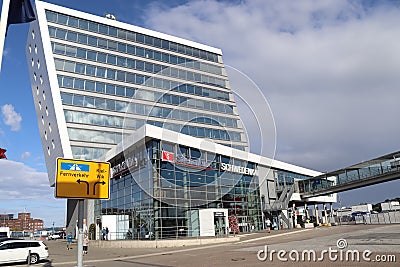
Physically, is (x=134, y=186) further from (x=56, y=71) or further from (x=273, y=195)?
(x=56, y=71)

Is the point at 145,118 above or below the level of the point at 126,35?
below

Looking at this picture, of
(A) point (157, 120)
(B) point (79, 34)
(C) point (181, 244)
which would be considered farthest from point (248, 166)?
(B) point (79, 34)

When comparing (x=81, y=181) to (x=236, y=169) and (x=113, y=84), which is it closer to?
(x=236, y=169)

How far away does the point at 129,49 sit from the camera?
206ft

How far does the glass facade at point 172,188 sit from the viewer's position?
1219 inches

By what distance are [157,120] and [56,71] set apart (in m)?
16.9

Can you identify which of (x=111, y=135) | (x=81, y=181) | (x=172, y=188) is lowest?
(x=81, y=181)

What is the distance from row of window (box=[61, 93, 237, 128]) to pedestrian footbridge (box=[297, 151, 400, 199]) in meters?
20.7

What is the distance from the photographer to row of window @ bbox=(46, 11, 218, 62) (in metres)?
57.1

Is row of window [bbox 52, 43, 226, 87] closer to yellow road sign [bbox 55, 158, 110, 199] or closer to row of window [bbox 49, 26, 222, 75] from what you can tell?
row of window [bbox 49, 26, 222, 75]

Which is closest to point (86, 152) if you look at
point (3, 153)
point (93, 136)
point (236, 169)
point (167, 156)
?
point (93, 136)

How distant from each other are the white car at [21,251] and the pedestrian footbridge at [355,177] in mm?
34656

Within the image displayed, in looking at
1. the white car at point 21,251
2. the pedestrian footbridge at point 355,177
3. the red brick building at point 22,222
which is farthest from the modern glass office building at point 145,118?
the red brick building at point 22,222

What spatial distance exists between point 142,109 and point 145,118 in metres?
2.25
